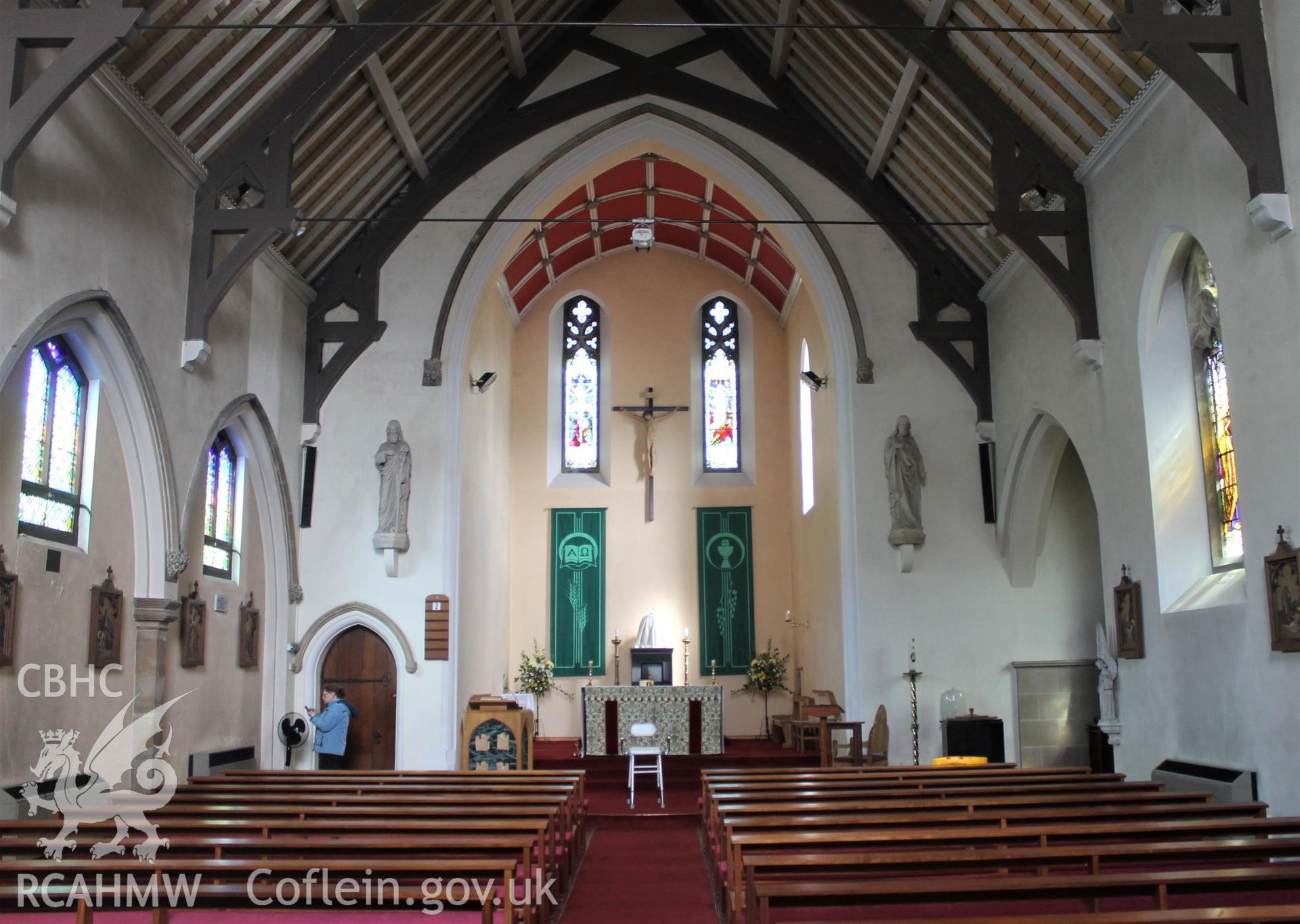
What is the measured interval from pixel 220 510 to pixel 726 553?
796 centimetres

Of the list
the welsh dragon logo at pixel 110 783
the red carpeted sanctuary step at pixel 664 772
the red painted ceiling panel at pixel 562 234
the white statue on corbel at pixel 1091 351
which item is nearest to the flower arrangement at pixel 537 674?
the red carpeted sanctuary step at pixel 664 772

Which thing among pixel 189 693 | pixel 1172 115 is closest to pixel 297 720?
pixel 189 693

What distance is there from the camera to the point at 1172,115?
7262mm

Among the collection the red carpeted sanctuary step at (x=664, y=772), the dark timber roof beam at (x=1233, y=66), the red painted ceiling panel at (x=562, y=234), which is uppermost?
the red painted ceiling panel at (x=562, y=234)

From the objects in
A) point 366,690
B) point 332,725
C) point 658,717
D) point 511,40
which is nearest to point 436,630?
point 366,690

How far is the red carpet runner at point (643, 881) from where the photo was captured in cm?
599

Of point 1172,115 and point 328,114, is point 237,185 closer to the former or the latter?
point 328,114

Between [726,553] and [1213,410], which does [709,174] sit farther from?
[1213,410]

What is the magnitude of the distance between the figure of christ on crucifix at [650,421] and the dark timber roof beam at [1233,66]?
10370 mm

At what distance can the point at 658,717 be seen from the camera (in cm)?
1200

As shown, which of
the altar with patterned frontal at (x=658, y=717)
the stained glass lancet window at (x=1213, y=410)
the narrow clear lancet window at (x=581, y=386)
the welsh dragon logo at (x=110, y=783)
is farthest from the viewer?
the narrow clear lancet window at (x=581, y=386)

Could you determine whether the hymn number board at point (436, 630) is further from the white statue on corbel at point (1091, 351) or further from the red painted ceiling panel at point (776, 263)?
the red painted ceiling panel at point (776, 263)

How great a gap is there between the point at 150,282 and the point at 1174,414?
7.18 meters

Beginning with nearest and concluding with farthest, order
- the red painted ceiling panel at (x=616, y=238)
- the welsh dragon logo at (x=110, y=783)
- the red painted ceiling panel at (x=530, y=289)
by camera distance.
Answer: the welsh dragon logo at (x=110, y=783) → the red painted ceiling panel at (x=530, y=289) → the red painted ceiling panel at (x=616, y=238)
